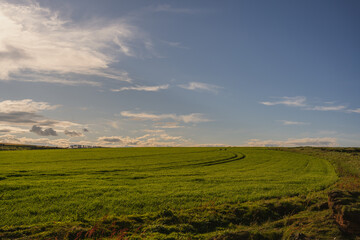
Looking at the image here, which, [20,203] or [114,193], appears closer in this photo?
[20,203]

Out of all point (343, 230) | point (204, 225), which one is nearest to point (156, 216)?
point (204, 225)

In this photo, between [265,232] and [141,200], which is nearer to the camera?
[265,232]

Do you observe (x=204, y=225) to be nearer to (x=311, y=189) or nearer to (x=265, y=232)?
(x=265, y=232)

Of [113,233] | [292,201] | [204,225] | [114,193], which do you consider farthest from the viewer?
[114,193]

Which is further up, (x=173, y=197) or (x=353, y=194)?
(x=353, y=194)

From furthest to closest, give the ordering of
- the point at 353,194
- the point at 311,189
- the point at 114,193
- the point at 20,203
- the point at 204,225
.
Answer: the point at 311,189 < the point at 114,193 < the point at 20,203 < the point at 353,194 < the point at 204,225

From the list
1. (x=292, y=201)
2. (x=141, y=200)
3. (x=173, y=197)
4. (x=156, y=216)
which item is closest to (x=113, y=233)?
(x=156, y=216)

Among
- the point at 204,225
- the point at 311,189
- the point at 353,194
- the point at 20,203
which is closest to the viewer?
the point at 204,225

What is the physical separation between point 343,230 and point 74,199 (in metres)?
17.0

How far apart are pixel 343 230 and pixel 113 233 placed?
1145cm

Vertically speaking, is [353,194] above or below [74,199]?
above

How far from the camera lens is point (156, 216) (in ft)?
47.2

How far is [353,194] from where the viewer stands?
1473 centimetres

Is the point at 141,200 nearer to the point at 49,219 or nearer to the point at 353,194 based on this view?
the point at 49,219
